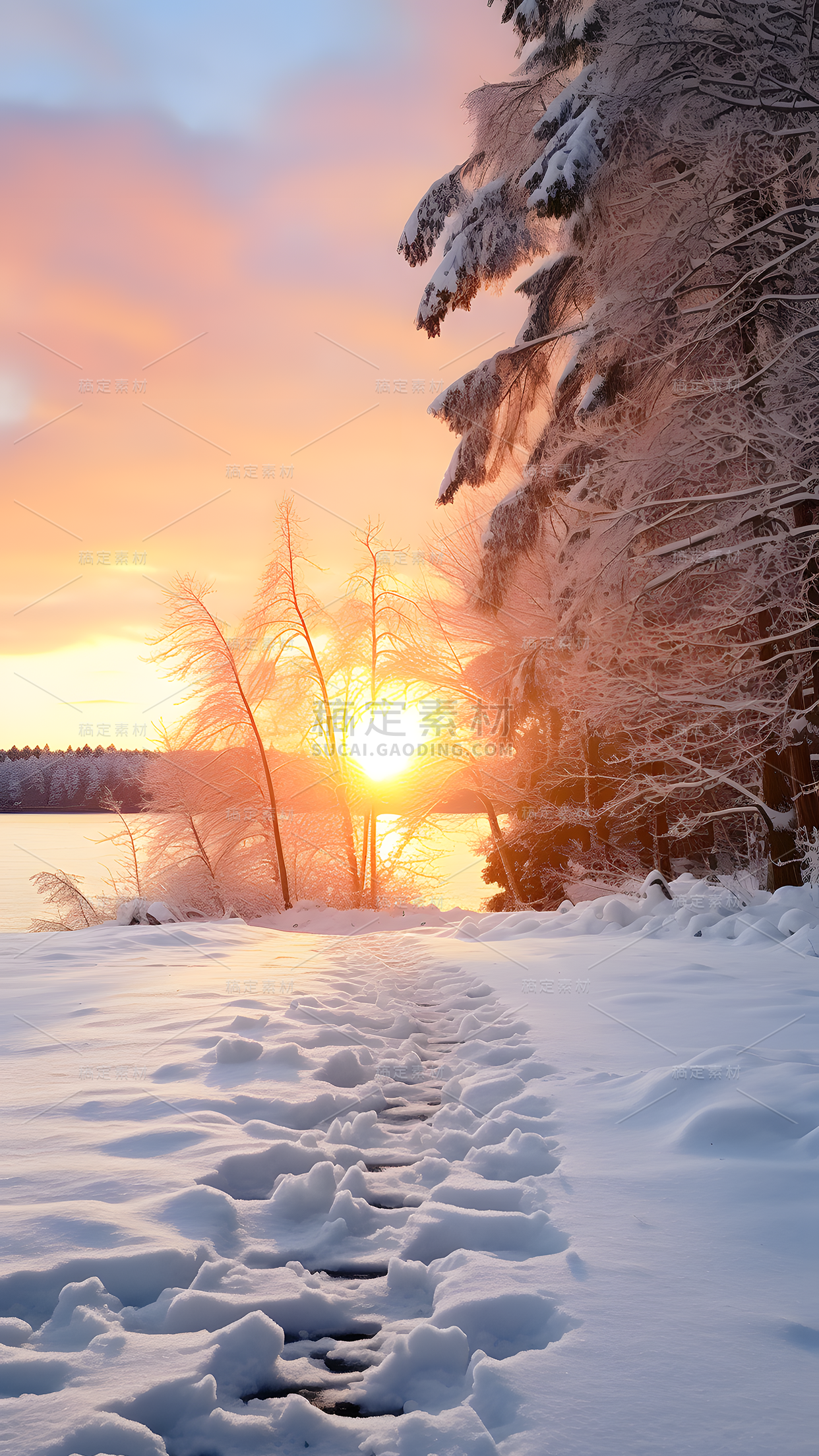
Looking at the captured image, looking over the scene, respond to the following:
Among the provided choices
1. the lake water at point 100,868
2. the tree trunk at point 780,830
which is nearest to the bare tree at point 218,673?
the lake water at point 100,868

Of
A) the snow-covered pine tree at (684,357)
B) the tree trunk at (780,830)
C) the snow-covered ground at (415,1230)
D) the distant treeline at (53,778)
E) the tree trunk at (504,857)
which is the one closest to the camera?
the snow-covered ground at (415,1230)

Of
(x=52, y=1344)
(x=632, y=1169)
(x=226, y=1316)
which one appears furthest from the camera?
(x=632, y=1169)

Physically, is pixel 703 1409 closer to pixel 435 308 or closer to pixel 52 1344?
pixel 52 1344

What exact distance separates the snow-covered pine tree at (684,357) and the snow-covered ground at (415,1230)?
15.8 ft

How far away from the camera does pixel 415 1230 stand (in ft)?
7.22

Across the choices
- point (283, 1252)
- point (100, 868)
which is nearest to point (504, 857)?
point (283, 1252)

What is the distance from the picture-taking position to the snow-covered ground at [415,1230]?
1490 mm

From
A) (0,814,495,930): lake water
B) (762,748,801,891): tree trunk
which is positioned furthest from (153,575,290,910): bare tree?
(762,748,801,891): tree trunk

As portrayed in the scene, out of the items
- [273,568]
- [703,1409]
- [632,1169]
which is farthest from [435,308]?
[703,1409]

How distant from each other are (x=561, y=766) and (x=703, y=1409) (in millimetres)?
15515

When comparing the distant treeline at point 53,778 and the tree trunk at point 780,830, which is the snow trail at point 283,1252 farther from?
the distant treeline at point 53,778

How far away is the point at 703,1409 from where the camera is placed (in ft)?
4.78

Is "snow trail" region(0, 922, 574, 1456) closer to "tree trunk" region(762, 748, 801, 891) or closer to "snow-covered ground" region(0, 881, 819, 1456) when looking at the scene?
"snow-covered ground" region(0, 881, 819, 1456)

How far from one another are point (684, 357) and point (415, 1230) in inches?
Answer: 331
